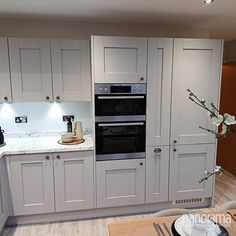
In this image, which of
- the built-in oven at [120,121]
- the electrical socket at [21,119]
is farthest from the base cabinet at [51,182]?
the electrical socket at [21,119]

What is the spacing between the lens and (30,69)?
2.48 m

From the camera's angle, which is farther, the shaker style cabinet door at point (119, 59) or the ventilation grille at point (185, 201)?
the ventilation grille at point (185, 201)

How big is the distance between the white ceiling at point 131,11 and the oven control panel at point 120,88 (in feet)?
2.52

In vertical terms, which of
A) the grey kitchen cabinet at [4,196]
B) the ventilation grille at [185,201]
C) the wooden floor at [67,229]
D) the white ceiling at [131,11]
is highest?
the white ceiling at [131,11]

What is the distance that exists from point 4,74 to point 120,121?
1.39 meters

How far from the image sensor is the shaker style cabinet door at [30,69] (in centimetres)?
242

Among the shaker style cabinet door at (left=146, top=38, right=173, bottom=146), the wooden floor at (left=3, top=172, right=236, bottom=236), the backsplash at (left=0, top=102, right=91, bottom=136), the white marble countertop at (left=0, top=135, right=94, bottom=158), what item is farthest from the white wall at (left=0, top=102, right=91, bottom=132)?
the wooden floor at (left=3, top=172, right=236, bottom=236)

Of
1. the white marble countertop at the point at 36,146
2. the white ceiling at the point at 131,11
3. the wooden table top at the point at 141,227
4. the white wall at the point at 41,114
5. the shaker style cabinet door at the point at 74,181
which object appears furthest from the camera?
the white wall at the point at 41,114

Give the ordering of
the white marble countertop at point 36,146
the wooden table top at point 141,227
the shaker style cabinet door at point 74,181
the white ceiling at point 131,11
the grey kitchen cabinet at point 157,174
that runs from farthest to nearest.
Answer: the grey kitchen cabinet at point 157,174 < the shaker style cabinet door at point 74,181 < the white marble countertop at point 36,146 < the white ceiling at point 131,11 < the wooden table top at point 141,227

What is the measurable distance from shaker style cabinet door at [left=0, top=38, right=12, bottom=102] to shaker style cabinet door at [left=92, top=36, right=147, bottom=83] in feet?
3.17

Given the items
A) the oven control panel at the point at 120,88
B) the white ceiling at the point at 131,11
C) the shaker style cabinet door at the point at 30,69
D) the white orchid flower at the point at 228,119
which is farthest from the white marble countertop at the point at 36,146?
the white orchid flower at the point at 228,119

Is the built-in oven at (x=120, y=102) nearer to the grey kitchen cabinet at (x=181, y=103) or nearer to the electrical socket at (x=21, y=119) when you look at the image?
the grey kitchen cabinet at (x=181, y=103)

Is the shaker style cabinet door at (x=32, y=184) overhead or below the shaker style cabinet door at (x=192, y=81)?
below

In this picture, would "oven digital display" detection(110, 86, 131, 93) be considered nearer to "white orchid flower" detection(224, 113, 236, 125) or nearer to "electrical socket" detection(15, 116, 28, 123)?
"electrical socket" detection(15, 116, 28, 123)
